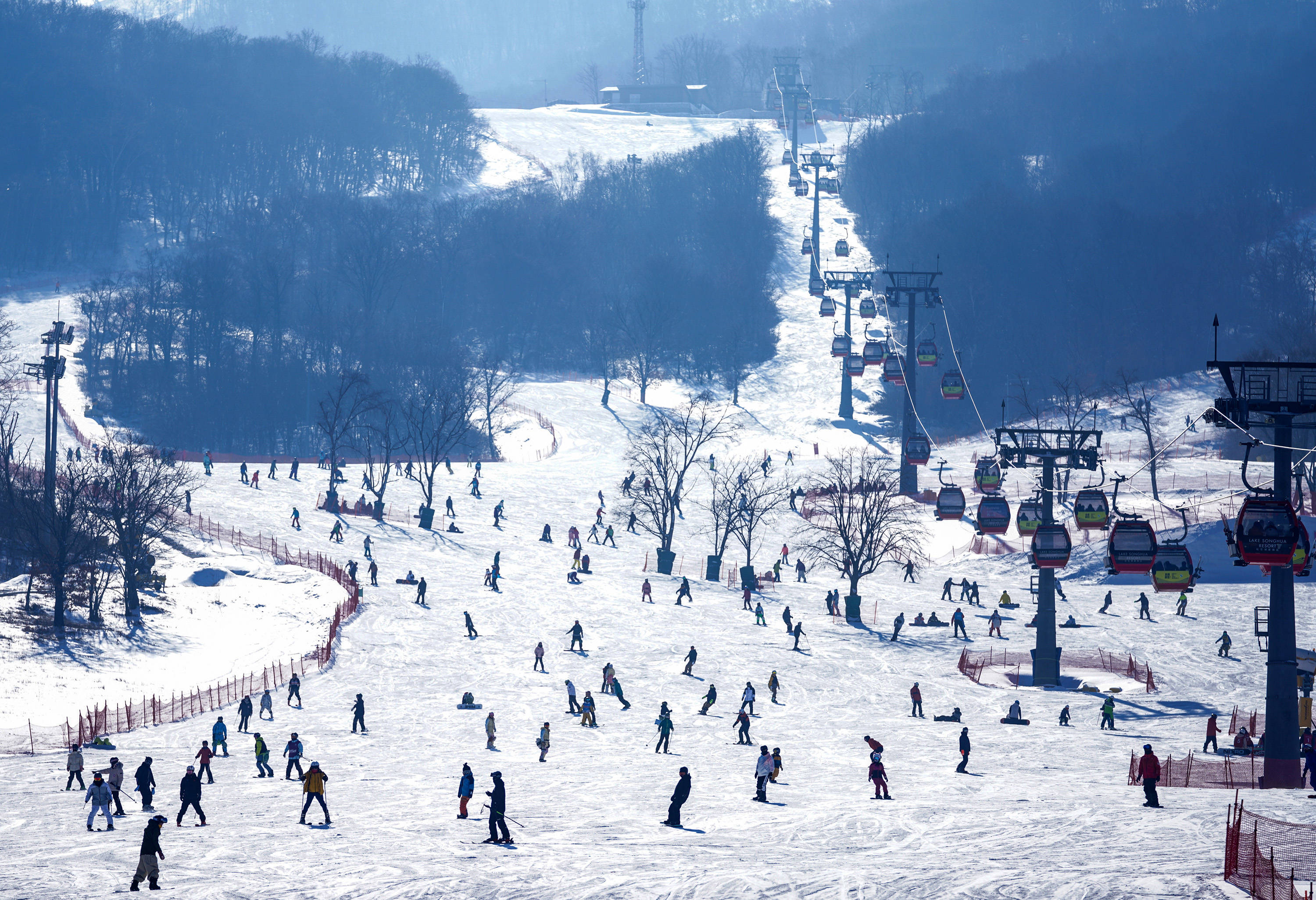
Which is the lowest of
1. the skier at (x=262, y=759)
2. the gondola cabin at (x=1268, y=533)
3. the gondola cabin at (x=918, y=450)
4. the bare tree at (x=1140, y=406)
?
the skier at (x=262, y=759)

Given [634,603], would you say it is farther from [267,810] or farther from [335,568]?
[267,810]

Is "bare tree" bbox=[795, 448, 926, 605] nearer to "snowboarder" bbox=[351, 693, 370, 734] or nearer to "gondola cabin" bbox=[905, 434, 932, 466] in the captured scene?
"gondola cabin" bbox=[905, 434, 932, 466]

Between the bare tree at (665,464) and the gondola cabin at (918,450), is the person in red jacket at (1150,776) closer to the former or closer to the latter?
the gondola cabin at (918,450)

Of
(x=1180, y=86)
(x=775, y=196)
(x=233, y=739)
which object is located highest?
(x=1180, y=86)

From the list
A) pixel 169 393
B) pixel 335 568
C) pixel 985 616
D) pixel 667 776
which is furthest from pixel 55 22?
pixel 667 776

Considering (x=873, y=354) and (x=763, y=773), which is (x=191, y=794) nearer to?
(x=763, y=773)

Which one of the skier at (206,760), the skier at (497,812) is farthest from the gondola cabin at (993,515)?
the skier at (497,812)

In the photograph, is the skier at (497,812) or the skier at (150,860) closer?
the skier at (150,860)
